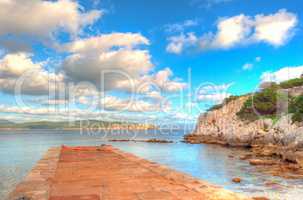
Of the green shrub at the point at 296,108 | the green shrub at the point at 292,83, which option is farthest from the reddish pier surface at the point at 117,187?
the green shrub at the point at 292,83

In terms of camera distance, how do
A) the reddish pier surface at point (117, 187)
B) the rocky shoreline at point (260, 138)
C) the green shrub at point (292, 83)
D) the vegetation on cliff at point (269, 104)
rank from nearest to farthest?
the reddish pier surface at point (117, 187)
the rocky shoreline at point (260, 138)
the vegetation on cliff at point (269, 104)
the green shrub at point (292, 83)

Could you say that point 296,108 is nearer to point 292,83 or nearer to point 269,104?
point 269,104

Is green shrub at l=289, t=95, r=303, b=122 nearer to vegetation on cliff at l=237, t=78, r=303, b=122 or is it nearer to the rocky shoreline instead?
vegetation on cliff at l=237, t=78, r=303, b=122

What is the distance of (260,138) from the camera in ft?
210

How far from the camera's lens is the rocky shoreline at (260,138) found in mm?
31516

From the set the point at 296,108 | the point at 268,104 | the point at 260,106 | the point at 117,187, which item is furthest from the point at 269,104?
the point at 117,187

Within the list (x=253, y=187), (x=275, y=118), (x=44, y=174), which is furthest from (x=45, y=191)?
(x=275, y=118)

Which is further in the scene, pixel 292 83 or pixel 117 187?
pixel 292 83

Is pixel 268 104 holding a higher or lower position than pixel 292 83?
lower

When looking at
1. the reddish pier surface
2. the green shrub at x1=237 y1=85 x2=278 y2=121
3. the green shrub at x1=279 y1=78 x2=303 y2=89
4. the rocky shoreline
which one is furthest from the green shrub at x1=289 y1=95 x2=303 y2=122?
the reddish pier surface

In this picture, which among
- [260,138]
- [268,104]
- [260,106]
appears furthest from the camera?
[260,106]

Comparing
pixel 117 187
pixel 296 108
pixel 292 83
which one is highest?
pixel 292 83

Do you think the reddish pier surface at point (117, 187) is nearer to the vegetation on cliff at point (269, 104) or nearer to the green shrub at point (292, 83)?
the vegetation on cliff at point (269, 104)

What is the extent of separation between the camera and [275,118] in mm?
64125
